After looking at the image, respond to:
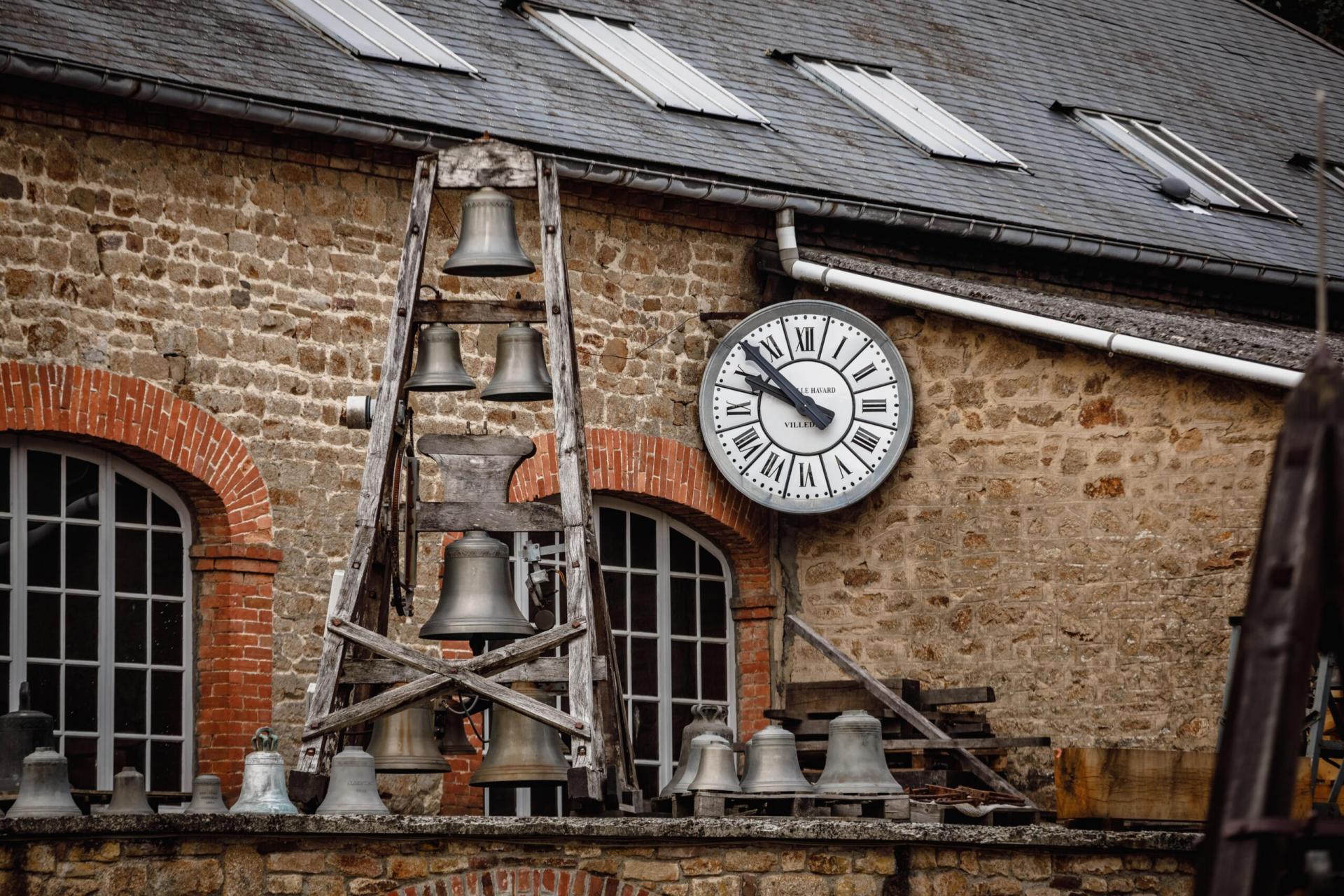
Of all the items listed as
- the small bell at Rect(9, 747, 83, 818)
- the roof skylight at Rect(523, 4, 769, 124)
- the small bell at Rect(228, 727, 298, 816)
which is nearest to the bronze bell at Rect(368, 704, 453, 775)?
the small bell at Rect(228, 727, 298, 816)

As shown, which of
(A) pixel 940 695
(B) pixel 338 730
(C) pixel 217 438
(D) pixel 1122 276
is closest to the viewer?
(B) pixel 338 730

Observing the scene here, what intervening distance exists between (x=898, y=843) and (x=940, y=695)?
3.55 metres

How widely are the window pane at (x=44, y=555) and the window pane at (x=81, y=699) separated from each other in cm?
45

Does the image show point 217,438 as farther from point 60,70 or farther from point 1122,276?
point 1122,276

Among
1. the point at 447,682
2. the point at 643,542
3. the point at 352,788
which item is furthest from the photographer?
the point at 643,542

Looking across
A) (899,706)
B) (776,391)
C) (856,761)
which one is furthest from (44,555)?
(899,706)

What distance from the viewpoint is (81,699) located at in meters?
11.6

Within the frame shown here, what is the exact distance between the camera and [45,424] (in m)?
11.3

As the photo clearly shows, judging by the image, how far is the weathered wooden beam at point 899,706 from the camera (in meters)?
12.5

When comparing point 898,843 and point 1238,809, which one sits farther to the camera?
point 898,843

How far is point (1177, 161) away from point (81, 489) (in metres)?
9.03

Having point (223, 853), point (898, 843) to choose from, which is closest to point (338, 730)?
point (223, 853)

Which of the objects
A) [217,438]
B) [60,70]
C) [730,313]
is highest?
[60,70]

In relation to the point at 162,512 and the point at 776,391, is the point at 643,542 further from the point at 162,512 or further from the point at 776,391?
the point at 162,512
